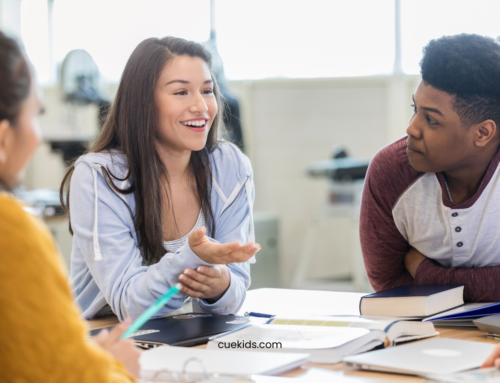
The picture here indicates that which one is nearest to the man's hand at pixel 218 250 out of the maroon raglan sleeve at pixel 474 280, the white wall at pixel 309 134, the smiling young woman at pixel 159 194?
the smiling young woman at pixel 159 194

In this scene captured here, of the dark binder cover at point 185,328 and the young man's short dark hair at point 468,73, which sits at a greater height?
the young man's short dark hair at point 468,73

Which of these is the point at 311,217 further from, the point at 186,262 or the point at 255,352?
the point at 255,352

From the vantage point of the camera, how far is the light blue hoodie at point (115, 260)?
1.20 metres

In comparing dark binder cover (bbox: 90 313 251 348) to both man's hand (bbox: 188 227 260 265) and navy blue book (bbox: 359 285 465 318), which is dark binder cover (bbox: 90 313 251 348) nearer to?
man's hand (bbox: 188 227 260 265)

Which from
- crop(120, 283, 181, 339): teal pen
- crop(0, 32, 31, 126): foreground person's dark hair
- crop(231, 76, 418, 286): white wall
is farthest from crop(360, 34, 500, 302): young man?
crop(231, 76, 418, 286): white wall

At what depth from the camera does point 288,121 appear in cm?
426

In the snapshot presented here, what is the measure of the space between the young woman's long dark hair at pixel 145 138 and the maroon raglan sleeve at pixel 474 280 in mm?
523

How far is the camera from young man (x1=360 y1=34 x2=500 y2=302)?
50.0 inches

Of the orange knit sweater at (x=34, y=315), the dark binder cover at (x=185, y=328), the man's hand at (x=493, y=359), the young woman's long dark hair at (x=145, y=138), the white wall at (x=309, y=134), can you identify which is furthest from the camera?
the white wall at (x=309, y=134)

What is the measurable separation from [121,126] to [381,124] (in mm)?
2855

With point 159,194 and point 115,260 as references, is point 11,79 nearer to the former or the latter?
point 115,260

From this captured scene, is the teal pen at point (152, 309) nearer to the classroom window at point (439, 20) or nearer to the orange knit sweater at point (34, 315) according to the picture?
the orange knit sweater at point (34, 315)

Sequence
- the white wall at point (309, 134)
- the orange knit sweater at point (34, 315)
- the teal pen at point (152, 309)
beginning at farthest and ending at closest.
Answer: the white wall at point (309, 134)
the teal pen at point (152, 309)
the orange knit sweater at point (34, 315)

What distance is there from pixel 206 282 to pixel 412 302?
0.40 meters
